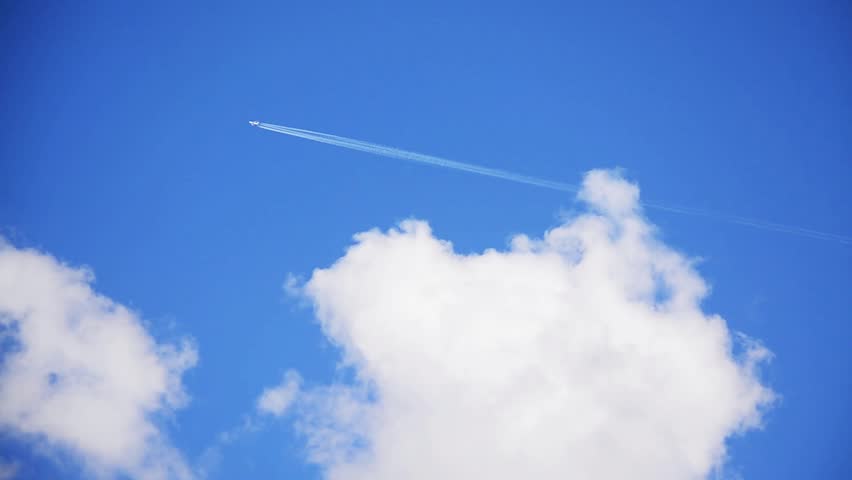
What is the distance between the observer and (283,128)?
97.5ft

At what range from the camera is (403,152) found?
1198 inches

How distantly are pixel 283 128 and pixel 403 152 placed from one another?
24.3 ft
